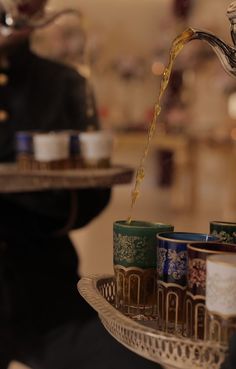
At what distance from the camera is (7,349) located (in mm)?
1187

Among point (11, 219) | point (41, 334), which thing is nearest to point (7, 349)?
point (41, 334)

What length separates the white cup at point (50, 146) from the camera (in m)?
1.41

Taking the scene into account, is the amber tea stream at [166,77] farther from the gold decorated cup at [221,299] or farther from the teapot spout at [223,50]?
the gold decorated cup at [221,299]

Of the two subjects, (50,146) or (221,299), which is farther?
(50,146)

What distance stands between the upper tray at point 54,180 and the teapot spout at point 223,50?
66 cm

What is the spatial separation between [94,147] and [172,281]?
0.88m

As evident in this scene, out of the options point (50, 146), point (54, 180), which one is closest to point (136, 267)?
point (54, 180)

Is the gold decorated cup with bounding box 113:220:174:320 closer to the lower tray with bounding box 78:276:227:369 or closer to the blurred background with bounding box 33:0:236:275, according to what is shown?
the lower tray with bounding box 78:276:227:369

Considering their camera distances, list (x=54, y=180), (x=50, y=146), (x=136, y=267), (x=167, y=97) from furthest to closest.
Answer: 1. (x=167, y=97)
2. (x=50, y=146)
3. (x=54, y=180)
4. (x=136, y=267)

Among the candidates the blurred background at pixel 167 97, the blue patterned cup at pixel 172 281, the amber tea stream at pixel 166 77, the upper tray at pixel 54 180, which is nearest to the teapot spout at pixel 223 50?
the amber tea stream at pixel 166 77

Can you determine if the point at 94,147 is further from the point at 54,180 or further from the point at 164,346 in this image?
the point at 164,346

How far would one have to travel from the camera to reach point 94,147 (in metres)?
1.45

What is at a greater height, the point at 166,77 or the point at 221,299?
the point at 166,77

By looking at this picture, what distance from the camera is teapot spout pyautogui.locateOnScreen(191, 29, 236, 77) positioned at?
57 centimetres
